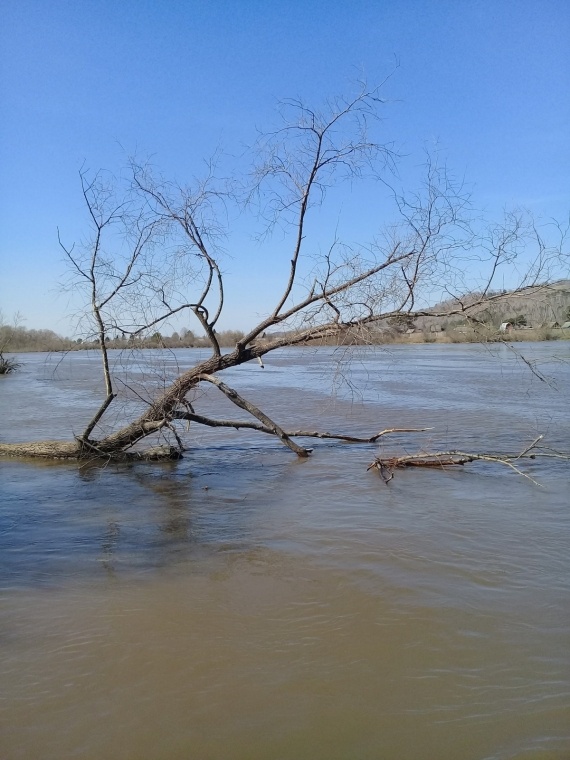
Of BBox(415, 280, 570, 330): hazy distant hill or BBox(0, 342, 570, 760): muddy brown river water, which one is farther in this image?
BBox(415, 280, 570, 330): hazy distant hill

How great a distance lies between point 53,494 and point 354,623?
→ 17.2 ft

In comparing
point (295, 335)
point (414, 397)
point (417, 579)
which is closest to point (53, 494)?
point (295, 335)

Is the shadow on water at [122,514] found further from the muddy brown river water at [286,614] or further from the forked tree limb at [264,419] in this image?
the forked tree limb at [264,419]

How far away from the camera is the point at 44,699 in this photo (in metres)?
3.58

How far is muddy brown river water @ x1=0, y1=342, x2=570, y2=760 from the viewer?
3283 millimetres

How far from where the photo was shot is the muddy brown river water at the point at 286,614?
3.28 metres

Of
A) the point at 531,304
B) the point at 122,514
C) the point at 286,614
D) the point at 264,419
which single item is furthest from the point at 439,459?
the point at 286,614

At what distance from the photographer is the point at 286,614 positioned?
181 inches

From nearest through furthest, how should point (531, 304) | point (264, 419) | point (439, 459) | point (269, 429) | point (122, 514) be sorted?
1. point (122, 514)
2. point (531, 304)
3. point (439, 459)
4. point (264, 419)
5. point (269, 429)

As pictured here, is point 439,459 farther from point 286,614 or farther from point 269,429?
point 286,614

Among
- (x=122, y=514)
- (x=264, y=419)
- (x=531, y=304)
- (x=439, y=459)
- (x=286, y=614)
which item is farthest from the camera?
(x=264, y=419)

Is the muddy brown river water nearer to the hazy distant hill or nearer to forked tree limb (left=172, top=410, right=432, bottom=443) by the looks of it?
forked tree limb (left=172, top=410, right=432, bottom=443)

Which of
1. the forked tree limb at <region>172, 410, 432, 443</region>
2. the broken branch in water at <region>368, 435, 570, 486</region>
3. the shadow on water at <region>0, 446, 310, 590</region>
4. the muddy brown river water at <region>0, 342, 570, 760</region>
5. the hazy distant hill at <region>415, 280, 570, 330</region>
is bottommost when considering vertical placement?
the muddy brown river water at <region>0, 342, 570, 760</region>

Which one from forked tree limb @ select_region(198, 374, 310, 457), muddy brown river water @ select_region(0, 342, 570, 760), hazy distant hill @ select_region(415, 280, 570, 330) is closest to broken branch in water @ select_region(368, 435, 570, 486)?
muddy brown river water @ select_region(0, 342, 570, 760)
